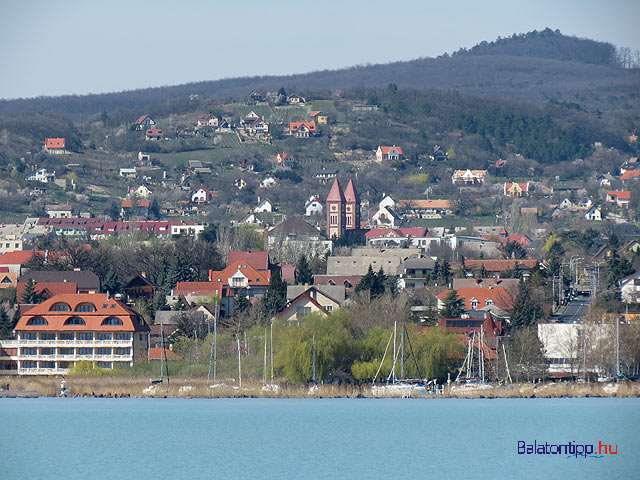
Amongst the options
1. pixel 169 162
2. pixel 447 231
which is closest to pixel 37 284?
pixel 447 231

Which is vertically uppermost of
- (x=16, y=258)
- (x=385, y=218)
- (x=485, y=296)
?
(x=385, y=218)

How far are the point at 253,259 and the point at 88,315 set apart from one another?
28.8 m

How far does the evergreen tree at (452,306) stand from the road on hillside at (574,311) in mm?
4896

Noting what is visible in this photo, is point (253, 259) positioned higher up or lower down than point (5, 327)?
higher up

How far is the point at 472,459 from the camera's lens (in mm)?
40969

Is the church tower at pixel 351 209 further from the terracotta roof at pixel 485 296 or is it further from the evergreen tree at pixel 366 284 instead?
the evergreen tree at pixel 366 284

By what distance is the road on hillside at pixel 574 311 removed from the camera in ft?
234

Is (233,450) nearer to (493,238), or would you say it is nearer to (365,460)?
(365,460)

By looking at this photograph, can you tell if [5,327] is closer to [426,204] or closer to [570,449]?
[570,449]

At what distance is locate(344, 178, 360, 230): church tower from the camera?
146 m

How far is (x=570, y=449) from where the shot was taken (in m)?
41.9

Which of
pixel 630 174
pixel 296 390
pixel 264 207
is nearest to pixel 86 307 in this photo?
pixel 296 390

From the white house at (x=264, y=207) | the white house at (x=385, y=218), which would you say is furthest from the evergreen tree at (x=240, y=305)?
the white house at (x=264, y=207)

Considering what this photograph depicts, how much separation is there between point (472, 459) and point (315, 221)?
116699mm
